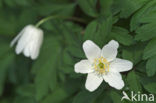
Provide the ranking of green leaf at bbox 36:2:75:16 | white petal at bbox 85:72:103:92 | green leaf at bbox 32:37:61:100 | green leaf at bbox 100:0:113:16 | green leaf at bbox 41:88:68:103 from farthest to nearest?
green leaf at bbox 36:2:75:16
green leaf at bbox 41:88:68:103
green leaf at bbox 32:37:61:100
green leaf at bbox 100:0:113:16
white petal at bbox 85:72:103:92

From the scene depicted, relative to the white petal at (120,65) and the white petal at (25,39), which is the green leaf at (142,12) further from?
the white petal at (25,39)

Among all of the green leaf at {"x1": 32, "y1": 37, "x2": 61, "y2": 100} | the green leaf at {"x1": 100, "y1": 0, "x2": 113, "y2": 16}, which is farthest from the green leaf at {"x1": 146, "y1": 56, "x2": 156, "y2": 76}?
the green leaf at {"x1": 32, "y1": 37, "x2": 61, "y2": 100}

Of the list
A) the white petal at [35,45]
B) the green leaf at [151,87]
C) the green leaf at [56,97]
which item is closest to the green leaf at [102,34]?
the green leaf at [151,87]

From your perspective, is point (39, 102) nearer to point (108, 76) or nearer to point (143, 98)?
point (108, 76)

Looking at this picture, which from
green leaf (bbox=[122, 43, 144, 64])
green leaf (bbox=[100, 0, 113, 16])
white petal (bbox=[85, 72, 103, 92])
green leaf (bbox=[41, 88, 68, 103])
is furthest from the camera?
green leaf (bbox=[41, 88, 68, 103])

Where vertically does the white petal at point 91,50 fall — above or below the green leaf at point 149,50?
above

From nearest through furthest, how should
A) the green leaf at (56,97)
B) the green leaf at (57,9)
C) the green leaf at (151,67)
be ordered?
the green leaf at (151,67) → the green leaf at (56,97) → the green leaf at (57,9)

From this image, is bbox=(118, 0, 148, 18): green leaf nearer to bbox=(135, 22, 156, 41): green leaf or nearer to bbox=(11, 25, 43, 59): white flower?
bbox=(135, 22, 156, 41): green leaf

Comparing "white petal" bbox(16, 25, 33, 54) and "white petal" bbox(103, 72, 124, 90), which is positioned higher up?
"white petal" bbox(16, 25, 33, 54)
